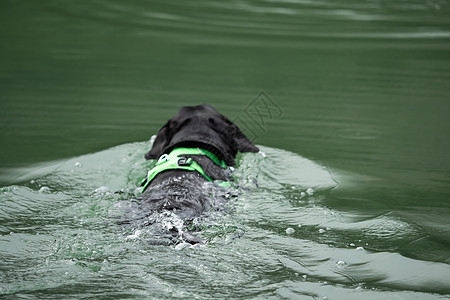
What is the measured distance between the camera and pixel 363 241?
4180mm

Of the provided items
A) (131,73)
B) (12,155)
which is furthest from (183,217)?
(131,73)

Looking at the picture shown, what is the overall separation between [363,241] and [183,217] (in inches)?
50.0

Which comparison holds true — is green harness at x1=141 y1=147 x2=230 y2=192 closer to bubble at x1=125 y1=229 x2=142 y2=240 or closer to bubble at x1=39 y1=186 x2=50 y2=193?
bubble at x1=39 y1=186 x2=50 y2=193

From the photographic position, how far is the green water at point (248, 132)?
11.8ft

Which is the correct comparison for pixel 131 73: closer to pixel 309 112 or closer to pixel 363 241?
pixel 309 112

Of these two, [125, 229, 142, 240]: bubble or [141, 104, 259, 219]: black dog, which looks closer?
[125, 229, 142, 240]: bubble

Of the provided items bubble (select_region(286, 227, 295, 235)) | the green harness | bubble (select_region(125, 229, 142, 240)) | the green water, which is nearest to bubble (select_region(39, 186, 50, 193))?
the green water

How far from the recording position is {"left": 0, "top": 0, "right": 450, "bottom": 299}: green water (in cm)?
361

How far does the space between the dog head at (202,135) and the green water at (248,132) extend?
238mm

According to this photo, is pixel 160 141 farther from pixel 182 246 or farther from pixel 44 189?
pixel 182 246

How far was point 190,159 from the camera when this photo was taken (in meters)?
4.82

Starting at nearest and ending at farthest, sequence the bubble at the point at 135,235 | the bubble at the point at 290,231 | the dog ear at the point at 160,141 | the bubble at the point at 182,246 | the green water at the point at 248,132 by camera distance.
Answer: the green water at the point at 248,132, the bubble at the point at 182,246, the bubble at the point at 135,235, the bubble at the point at 290,231, the dog ear at the point at 160,141

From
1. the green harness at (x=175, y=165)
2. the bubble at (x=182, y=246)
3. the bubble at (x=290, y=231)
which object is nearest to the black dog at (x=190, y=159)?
the green harness at (x=175, y=165)

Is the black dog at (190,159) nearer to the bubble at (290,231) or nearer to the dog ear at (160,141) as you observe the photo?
the dog ear at (160,141)
